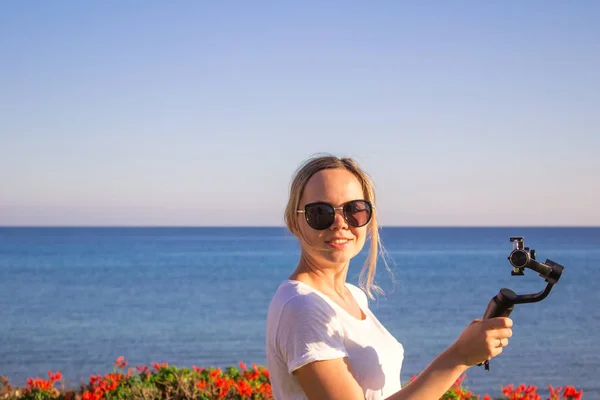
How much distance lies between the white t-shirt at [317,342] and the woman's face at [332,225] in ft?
0.75

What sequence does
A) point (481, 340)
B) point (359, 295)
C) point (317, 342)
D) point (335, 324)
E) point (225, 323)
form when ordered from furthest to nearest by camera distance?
point (225, 323) → point (359, 295) → point (335, 324) → point (317, 342) → point (481, 340)

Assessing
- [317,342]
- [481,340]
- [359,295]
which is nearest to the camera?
[481,340]

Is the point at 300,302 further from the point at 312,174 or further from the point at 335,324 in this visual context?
the point at 312,174

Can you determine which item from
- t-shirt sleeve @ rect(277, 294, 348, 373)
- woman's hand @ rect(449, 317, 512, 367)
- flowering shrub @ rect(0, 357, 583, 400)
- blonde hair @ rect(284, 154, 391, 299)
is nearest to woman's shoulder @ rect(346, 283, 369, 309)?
blonde hair @ rect(284, 154, 391, 299)

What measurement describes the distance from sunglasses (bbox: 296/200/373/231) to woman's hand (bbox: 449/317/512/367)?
0.77m

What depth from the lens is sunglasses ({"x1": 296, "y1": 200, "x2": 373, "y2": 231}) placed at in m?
3.36

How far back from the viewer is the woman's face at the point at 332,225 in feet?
11.1

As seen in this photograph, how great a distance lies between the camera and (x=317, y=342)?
295 cm

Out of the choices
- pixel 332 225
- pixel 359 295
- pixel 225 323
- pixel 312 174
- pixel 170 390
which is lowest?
pixel 225 323

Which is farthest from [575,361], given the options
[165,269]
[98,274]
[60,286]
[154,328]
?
[165,269]

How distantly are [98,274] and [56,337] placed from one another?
35514 millimetres

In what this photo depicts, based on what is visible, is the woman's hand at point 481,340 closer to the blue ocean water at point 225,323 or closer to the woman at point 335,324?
the woman at point 335,324

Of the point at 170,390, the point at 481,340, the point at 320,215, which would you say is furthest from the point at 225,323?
the point at 481,340

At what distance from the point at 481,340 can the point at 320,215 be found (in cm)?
88
